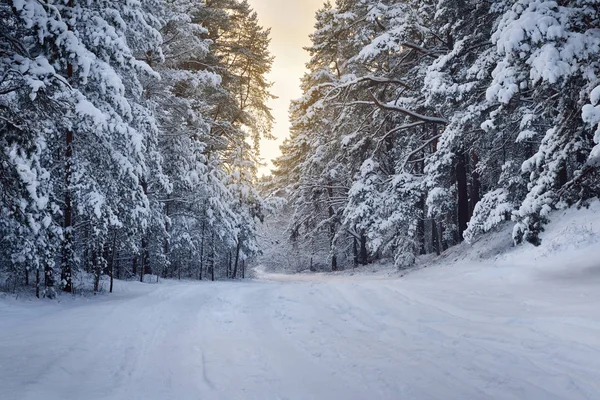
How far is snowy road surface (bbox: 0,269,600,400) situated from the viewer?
3643 mm

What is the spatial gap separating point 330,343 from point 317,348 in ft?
0.95

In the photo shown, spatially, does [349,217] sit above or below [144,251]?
above

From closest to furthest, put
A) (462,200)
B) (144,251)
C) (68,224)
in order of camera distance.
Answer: (68,224)
(144,251)
(462,200)

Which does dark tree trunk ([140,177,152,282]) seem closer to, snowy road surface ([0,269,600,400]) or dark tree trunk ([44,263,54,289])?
dark tree trunk ([44,263,54,289])

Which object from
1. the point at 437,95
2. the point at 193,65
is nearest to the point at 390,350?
the point at 437,95

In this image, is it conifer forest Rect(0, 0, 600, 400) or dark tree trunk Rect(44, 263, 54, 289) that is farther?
dark tree trunk Rect(44, 263, 54, 289)

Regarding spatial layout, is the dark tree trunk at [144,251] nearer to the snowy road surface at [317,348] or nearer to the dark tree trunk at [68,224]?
the dark tree trunk at [68,224]

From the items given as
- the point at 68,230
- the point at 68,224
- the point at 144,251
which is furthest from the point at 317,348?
the point at 144,251

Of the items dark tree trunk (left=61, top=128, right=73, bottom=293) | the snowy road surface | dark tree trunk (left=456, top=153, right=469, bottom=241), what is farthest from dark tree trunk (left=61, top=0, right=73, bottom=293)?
dark tree trunk (left=456, top=153, right=469, bottom=241)

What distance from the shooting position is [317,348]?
16.3 ft

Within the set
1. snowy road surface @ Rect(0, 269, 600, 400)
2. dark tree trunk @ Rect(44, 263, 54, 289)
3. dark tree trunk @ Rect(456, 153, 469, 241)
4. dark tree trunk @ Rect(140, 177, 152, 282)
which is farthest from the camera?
dark tree trunk @ Rect(456, 153, 469, 241)

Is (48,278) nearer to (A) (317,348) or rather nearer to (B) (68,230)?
(B) (68,230)

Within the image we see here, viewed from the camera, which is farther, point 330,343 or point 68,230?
point 68,230

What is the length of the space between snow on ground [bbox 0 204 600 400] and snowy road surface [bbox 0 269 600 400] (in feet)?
0.06
